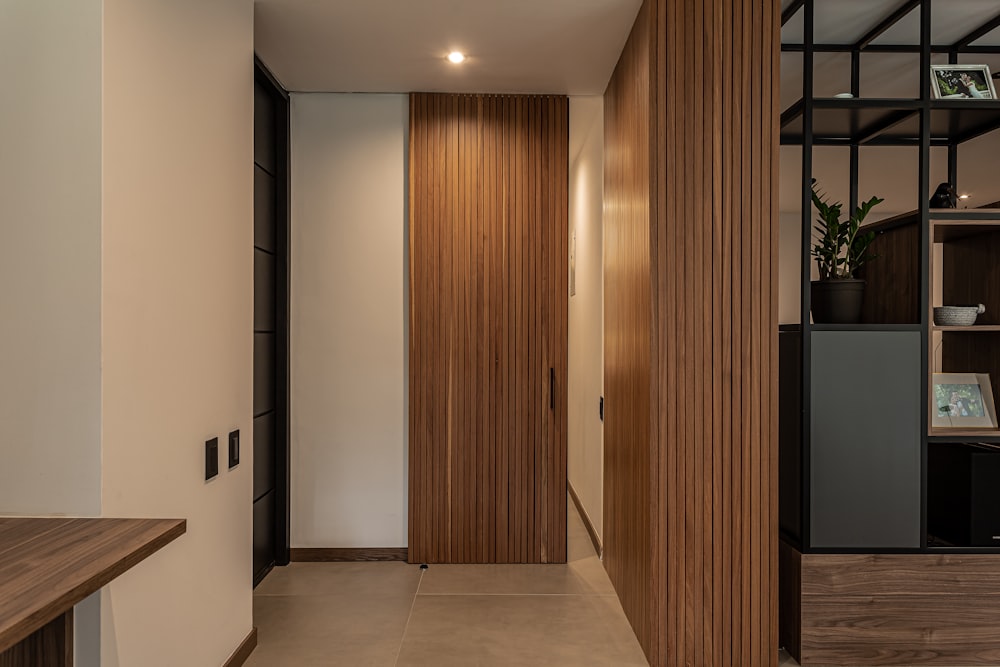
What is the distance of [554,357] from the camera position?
384cm

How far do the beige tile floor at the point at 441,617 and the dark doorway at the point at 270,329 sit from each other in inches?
11.5

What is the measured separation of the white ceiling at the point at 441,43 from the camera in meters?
2.81

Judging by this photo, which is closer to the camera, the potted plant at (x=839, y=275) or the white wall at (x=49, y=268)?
the white wall at (x=49, y=268)

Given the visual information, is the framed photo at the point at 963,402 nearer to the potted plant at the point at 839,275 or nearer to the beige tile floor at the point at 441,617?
the potted plant at the point at 839,275

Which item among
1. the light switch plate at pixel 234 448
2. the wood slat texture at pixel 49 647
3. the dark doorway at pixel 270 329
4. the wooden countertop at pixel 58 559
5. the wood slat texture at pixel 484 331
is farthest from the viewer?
the wood slat texture at pixel 484 331

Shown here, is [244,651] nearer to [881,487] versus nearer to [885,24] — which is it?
[881,487]

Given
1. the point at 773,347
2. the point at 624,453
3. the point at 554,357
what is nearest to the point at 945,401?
the point at 773,347

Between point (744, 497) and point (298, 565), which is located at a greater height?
point (744, 497)

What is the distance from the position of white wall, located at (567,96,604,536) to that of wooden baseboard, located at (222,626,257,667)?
1962 millimetres

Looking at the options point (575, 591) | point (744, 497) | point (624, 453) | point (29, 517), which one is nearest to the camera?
point (29, 517)

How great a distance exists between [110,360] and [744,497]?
217cm

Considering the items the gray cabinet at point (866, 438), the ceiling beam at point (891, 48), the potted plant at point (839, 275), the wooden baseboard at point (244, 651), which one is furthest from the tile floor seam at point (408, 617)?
the ceiling beam at point (891, 48)

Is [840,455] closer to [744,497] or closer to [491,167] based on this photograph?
[744,497]

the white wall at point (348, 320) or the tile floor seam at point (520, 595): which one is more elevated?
the white wall at point (348, 320)
